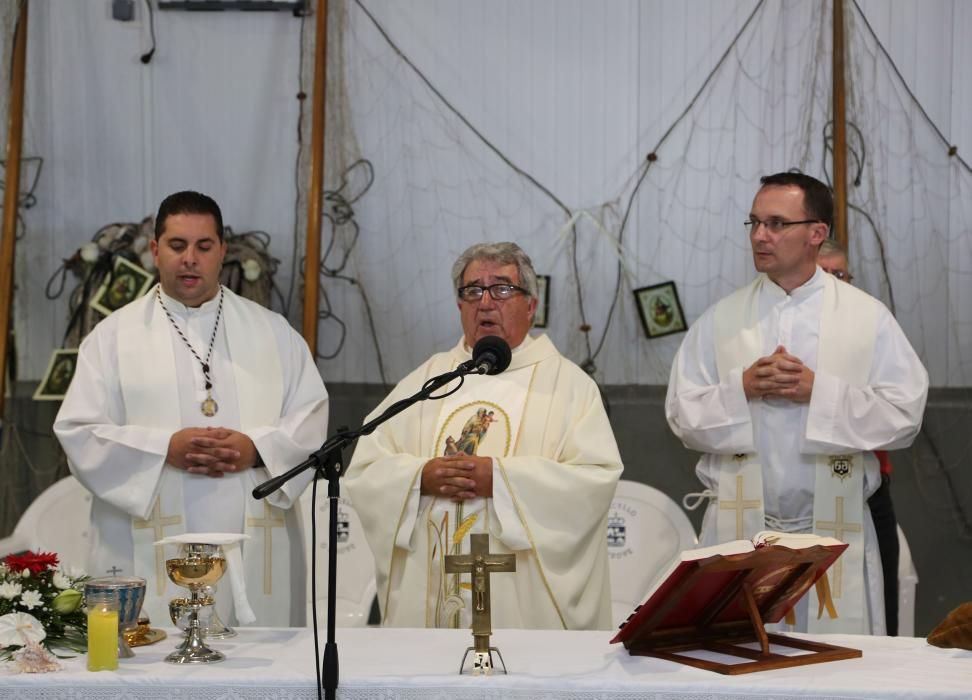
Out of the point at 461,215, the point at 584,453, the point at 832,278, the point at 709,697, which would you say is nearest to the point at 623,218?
the point at 461,215

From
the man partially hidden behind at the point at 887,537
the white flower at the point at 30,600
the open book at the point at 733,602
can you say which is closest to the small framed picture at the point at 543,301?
the man partially hidden behind at the point at 887,537

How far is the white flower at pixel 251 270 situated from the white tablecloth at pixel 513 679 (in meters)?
3.91

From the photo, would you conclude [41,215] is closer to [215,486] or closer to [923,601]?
[215,486]

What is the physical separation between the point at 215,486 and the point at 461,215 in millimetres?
3125

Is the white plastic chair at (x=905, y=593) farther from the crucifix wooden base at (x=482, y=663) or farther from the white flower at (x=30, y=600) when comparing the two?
the white flower at (x=30, y=600)

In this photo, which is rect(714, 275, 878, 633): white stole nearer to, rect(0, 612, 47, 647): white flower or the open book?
the open book

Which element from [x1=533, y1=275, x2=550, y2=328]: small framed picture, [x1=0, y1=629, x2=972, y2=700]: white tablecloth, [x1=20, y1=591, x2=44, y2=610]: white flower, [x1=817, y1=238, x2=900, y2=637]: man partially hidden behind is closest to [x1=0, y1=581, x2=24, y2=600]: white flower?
[x1=20, y1=591, x2=44, y2=610]: white flower

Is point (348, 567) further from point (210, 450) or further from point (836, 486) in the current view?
point (836, 486)

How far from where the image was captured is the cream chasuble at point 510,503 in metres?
4.46

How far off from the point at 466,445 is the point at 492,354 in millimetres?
1587

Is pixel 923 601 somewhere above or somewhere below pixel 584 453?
below

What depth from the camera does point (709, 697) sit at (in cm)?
304

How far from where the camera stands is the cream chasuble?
14.6 feet

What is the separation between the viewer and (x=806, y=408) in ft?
16.3
